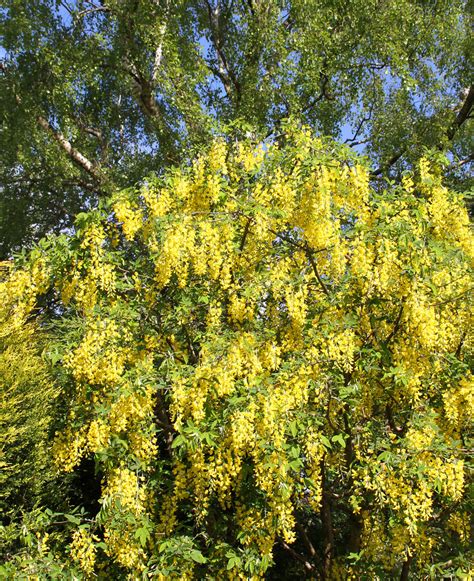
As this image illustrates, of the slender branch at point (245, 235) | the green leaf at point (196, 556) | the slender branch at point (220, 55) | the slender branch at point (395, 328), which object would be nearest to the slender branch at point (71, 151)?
the slender branch at point (220, 55)

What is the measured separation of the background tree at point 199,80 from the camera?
8367mm

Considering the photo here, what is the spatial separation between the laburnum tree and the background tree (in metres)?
3.70

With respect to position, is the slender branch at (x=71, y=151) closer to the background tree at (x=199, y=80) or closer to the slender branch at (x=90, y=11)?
the background tree at (x=199, y=80)

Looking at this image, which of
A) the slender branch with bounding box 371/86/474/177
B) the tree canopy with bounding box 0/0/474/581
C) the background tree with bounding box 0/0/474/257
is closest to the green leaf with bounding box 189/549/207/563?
the tree canopy with bounding box 0/0/474/581

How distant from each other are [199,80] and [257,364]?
6148mm

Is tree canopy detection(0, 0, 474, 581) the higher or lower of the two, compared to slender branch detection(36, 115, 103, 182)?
lower

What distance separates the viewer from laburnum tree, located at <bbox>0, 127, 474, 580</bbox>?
3723 mm

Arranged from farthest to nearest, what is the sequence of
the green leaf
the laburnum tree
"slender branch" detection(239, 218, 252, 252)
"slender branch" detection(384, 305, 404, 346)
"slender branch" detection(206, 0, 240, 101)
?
"slender branch" detection(206, 0, 240, 101) → "slender branch" detection(239, 218, 252, 252) → "slender branch" detection(384, 305, 404, 346) → the laburnum tree → the green leaf

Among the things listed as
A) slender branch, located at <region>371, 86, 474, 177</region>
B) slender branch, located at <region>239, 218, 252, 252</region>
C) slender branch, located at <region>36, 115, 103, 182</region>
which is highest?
slender branch, located at <region>36, 115, 103, 182</region>

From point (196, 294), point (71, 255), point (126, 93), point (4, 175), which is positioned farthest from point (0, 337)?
point (126, 93)

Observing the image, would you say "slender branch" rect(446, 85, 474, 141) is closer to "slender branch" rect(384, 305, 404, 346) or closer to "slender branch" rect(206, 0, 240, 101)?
"slender branch" rect(206, 0, 240, 101)

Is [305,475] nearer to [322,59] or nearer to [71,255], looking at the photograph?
[71,255]

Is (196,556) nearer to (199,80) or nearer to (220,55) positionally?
(199,80)

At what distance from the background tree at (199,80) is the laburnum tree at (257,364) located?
3702 mm
